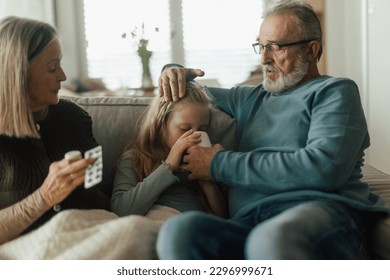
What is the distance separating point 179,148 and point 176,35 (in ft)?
10.6

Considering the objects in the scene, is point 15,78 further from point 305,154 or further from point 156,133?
point 305,154

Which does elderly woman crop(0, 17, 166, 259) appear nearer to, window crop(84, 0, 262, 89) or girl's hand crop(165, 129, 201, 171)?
Answer: girl's hand crop(165, 129, 201, 171)

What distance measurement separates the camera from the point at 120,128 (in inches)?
61.4

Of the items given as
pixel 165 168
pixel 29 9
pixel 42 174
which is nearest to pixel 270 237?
pixel 165 168

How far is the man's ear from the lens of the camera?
56.6 inches

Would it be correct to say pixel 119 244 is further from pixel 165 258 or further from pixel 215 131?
pixel 215 131

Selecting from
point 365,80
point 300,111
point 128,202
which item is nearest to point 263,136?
point 300,111

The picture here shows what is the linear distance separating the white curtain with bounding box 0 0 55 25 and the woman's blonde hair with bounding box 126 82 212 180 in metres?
2.61

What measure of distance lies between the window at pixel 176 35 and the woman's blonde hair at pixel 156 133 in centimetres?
291

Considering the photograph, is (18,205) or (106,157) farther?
(106,157)

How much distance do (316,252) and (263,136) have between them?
19.0 inches

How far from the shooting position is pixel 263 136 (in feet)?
4.56

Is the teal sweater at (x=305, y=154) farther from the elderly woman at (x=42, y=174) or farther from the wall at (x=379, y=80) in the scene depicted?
the wall at (x=379, y=80)

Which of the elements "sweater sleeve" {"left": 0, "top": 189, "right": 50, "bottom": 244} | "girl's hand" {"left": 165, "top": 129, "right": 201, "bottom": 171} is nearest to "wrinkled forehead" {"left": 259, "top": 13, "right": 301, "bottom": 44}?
"girl's hand" {"left": 165, "top": 129, "right": 201, "bottom": 171}
